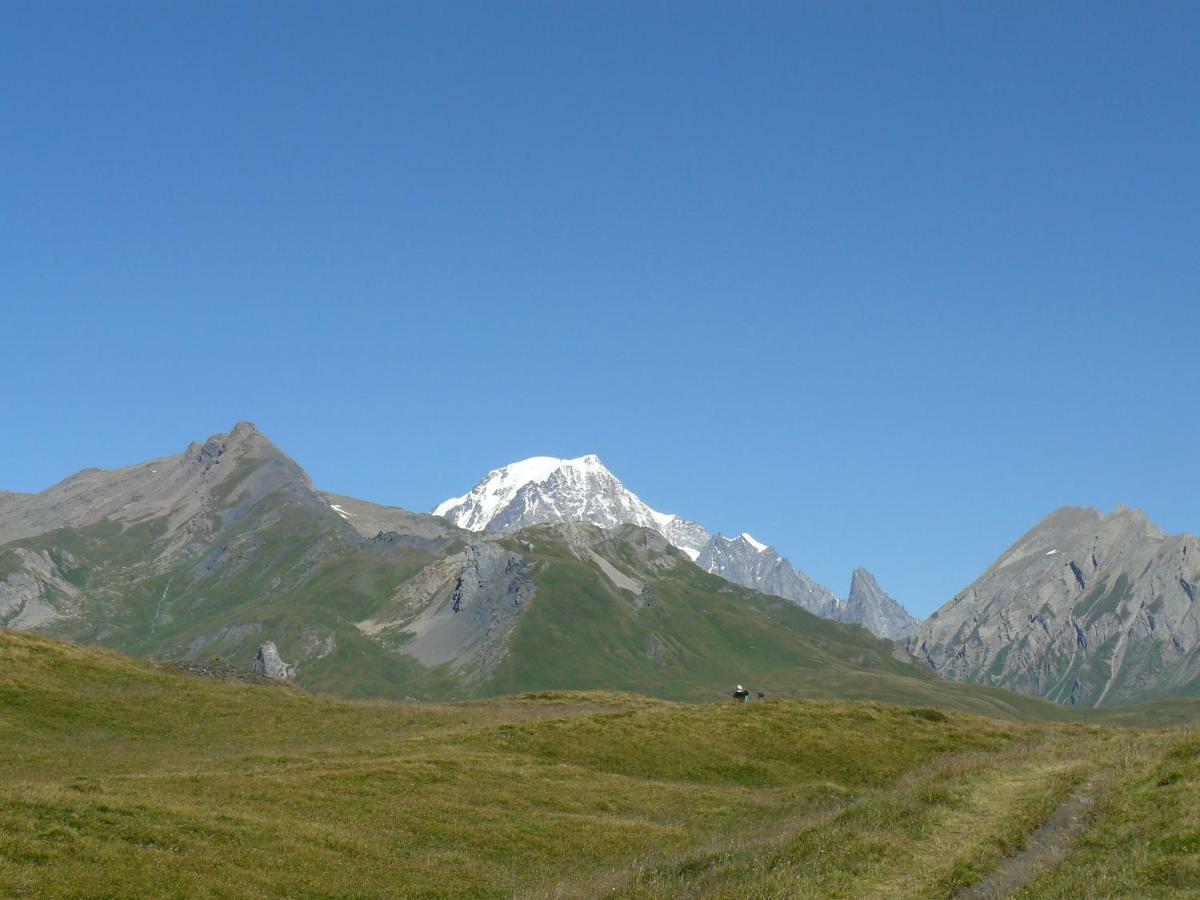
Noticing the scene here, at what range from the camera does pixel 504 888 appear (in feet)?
128

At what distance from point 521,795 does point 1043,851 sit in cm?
2769

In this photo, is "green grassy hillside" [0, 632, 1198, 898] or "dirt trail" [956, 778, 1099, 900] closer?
"dirt trail" [956, 778, 1099, 900]

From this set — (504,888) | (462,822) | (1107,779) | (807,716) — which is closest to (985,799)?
(1107,779)

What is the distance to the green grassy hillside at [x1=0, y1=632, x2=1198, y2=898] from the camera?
107 feet

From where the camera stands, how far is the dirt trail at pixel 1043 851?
28.9 m

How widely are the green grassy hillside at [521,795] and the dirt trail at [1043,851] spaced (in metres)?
0.48

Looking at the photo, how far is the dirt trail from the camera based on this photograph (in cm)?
2891

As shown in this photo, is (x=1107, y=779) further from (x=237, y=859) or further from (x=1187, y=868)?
(x=237, y=859)

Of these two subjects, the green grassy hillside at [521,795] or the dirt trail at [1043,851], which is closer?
the dirt trail at [1043,851]

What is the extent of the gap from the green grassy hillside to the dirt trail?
48 cm

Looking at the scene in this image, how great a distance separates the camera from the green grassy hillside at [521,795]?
3266 cm

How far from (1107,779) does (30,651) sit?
69413 mm

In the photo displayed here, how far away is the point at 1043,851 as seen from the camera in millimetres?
32094

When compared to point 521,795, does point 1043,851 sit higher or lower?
higher
